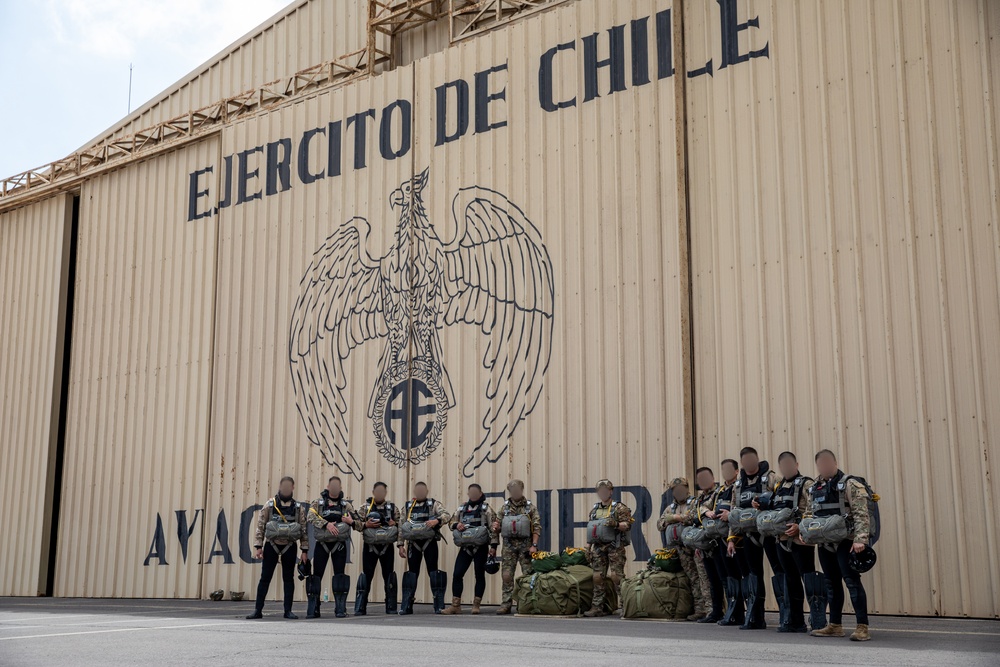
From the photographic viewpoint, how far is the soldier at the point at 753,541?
10438 millimetres

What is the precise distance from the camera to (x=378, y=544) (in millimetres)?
14539

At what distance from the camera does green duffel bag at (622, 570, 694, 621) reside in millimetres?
12078

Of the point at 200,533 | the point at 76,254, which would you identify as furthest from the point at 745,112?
the point at 76,254

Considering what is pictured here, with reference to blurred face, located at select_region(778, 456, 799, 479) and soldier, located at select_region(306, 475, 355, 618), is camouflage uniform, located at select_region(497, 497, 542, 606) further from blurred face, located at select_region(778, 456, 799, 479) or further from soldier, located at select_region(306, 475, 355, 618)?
blurred face, located at select_region(778, 456, 799, 479)

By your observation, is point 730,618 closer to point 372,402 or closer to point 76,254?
point 372,402

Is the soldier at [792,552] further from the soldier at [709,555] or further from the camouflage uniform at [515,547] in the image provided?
the camouflage uniform at [515,547]

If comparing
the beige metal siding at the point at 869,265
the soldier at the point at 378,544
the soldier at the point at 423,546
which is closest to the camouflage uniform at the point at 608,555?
the beige metal siding at the point at 869,265

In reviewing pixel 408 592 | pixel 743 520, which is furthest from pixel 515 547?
pixel 743 520

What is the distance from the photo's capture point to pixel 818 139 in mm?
13719

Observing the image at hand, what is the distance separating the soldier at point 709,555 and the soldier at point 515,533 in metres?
2.67

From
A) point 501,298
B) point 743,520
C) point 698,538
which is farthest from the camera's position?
point 501,298

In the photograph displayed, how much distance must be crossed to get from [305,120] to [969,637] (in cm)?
1478

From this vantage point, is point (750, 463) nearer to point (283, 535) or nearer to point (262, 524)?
point (283, 535)

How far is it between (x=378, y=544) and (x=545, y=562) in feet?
8.15
